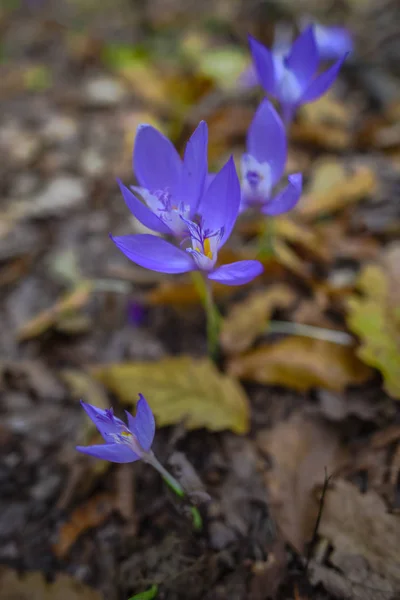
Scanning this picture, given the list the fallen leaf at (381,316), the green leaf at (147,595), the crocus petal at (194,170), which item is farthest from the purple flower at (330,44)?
the green leaf at (147,595)

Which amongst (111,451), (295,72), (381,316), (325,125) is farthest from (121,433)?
(325,125)

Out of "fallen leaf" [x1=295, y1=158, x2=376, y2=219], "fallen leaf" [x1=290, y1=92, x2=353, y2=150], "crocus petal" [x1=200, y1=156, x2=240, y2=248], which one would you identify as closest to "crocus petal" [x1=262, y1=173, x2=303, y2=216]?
"crocus petal" [x1=200, y1=156, x2=240, y2=248]

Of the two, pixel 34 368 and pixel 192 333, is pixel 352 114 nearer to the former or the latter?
pixel 192 333

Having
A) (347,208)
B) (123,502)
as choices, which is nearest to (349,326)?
(347,208)

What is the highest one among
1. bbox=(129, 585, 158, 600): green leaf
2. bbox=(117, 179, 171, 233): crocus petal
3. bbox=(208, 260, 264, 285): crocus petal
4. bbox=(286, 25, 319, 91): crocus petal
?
bbox=(286, 25, 319, 91): crocus petal

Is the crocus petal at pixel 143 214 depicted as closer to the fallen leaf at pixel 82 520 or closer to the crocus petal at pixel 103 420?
the crocus petal at pixel 103 420

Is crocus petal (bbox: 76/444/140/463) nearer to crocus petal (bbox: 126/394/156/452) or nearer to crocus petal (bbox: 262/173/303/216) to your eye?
crocus petal (bbox: 126/394/156/452)

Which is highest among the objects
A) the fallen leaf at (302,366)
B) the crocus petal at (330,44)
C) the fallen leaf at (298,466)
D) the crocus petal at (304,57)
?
the crocus petal at (304,57)
